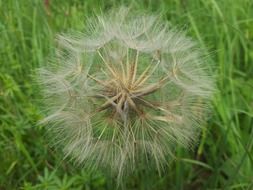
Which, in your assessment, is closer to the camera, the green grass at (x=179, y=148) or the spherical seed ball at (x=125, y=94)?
the spherical seed ball at (x=125, y=94)

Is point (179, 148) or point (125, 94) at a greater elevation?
point (125, 94)

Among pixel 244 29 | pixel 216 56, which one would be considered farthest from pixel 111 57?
pixel 244 29

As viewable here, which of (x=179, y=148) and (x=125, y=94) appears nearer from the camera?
(x=125, y=94)

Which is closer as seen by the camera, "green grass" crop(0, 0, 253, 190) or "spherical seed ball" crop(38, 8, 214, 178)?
"spherical seed ball" crop(38, 8, 214, 178)
